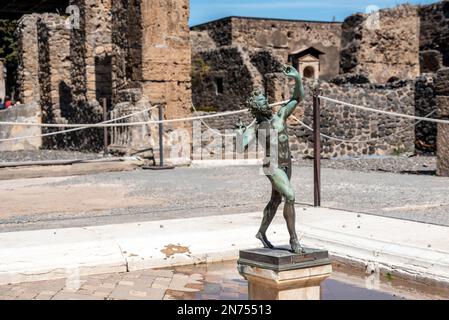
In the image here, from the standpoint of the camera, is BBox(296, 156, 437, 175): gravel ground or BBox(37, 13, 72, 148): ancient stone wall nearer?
BBox(296, 156, 437, 175): gravel ground

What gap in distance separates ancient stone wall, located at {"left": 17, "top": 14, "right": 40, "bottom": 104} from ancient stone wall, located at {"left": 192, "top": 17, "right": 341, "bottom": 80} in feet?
41.5

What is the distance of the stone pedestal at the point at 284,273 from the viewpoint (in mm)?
3467

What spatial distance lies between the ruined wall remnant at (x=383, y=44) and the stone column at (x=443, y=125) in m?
11.0

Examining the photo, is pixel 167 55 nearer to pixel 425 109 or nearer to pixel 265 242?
pixel 425 109

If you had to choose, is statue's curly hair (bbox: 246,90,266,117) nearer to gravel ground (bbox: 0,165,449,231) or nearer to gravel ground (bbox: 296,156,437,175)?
gravel ground (bbox: 0,165,449,231)

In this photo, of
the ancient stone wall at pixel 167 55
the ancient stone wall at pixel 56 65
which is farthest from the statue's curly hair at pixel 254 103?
the ancient stone wall at pixel 56 65

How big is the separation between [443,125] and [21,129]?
11162 millimetres

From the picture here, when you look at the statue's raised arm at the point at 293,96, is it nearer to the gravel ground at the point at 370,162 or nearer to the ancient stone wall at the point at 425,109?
the gravel ground at the point at 370,162

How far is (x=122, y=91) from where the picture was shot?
13.7 metres

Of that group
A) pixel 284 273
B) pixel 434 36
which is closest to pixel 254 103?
pixel 284 273

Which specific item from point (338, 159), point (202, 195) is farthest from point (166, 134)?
point (202, 195)

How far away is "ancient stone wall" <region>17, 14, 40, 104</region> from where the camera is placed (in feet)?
66.0

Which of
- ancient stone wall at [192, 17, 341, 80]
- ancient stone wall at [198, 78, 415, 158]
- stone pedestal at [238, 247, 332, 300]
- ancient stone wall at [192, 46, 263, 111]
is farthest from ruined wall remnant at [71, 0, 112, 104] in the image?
ancient stone wall at [192, 17, 341, 80]
